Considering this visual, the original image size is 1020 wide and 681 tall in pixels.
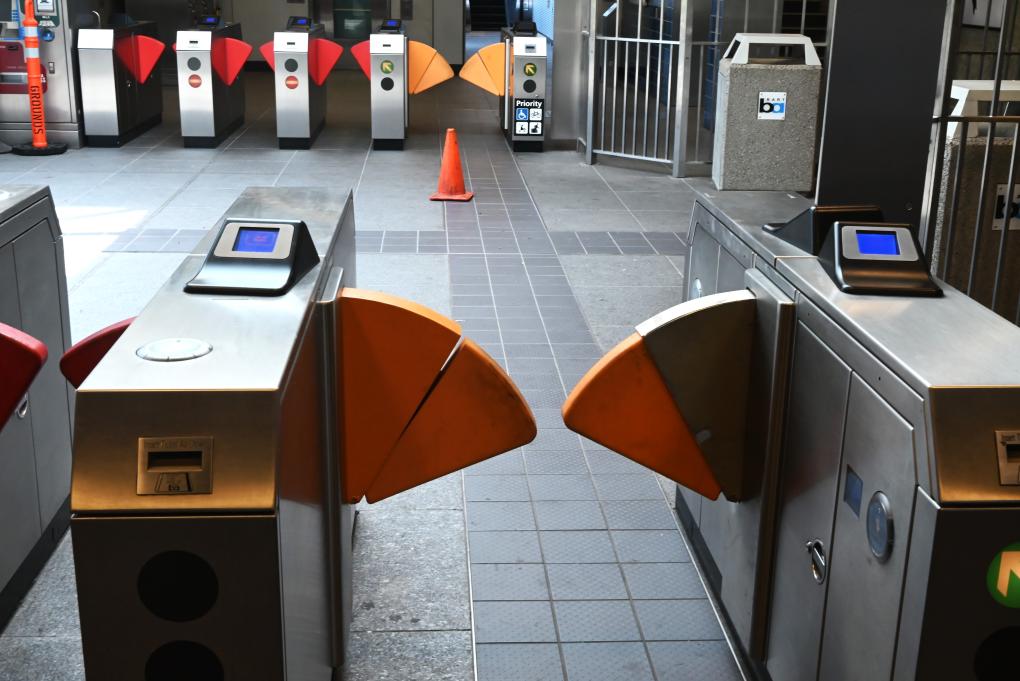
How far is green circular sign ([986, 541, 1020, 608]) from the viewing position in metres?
1.92

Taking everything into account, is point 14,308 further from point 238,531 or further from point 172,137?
point 172,137

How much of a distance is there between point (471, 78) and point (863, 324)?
968cm

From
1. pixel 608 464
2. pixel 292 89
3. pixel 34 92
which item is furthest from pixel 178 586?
pixel 34 92

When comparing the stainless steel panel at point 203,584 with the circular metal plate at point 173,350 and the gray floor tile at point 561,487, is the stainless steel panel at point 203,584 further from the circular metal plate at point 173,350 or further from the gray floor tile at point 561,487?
the gray floor tile at point 561,487

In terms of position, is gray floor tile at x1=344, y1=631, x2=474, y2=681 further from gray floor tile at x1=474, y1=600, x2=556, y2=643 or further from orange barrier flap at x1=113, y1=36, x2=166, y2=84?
orange barrier flap at x1=113, y1=36, x2=166, y2=84

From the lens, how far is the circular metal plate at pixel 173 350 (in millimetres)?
1972

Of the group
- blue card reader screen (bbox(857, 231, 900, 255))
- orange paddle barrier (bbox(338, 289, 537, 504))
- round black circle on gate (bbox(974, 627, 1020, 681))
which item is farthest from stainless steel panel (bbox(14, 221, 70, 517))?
round black circle on gate (bbox(974, 627, 1020, 681))

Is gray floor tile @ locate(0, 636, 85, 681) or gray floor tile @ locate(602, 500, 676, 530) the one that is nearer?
gray floor tile @ locate(0, 636, 85, 681)

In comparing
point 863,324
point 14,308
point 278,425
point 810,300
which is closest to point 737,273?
point 810,300

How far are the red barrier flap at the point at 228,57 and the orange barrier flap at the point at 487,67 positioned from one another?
2.21 metres

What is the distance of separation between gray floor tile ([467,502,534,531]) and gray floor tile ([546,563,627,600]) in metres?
0.30

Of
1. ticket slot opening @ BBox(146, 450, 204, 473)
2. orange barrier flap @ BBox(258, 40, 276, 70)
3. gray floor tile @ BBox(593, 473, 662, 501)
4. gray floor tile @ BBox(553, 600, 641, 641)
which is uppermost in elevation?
orange barrier flap @ BBox(258, 40, 276, 70)

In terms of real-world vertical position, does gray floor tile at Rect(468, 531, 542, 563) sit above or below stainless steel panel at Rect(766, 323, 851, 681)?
below

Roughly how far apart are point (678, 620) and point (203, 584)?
1.76 m
